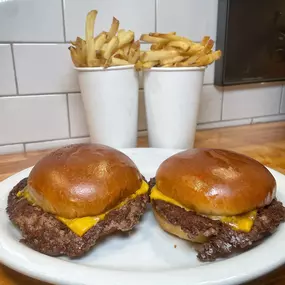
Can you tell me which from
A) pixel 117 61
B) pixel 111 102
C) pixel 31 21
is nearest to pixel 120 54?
pixel 117 61

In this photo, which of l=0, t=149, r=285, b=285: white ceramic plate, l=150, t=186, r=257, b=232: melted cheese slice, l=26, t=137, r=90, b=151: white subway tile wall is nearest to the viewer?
l=0, t=149, r=285, b=285: white ceramic plate

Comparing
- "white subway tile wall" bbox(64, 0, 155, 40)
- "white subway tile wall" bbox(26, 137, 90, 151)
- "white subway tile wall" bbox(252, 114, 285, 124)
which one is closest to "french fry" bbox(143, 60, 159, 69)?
"white subway tile wall" bbox(64, 0, 155, 40)

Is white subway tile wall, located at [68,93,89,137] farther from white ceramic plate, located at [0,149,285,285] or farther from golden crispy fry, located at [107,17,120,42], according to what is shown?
white ceramic plate, located at [0,149,285,285]

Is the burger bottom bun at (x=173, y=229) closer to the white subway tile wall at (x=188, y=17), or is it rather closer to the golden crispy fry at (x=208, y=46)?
the golden crispy fry at (x=208, y=46)

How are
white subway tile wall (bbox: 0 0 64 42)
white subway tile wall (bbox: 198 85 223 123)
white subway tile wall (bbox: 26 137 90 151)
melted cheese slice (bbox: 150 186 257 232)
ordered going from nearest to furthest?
melted cheese slice (bbox: 150 186 257 232) < white subway tile wall (bbox: 0 0 64 42) < white subway tile wall (bbox: 26 137 90 151) < white subway tile wall (bbox: 198 85 223 123)

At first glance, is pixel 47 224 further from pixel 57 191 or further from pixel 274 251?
pixel 274 251

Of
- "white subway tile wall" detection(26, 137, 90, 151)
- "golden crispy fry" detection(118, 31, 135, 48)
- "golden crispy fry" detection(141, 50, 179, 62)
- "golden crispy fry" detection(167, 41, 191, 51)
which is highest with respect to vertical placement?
"golden crispy fry" detection(118, 31, 135, 48)

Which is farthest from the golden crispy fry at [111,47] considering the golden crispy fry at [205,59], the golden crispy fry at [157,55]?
the golden crispy fry at [205,59]
